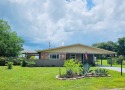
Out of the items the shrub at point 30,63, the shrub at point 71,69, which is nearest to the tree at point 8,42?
the shrub at point 30,63

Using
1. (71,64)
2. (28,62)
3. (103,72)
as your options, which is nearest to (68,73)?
(71,64)

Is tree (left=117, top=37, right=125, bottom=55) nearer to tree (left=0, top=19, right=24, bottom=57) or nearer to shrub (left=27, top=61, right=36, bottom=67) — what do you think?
tree (left=0, top=19, right=24, bottom=57)

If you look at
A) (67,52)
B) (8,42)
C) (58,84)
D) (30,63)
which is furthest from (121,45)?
(58,84)

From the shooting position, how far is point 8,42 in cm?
6456

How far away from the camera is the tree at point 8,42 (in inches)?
2441

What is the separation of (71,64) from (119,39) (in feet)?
306

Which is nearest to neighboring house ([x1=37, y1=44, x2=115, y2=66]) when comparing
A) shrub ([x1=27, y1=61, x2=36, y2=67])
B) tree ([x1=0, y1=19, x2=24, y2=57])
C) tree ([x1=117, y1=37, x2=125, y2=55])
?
shrub ([x1=27, y1=61, x2=36, y2=67])

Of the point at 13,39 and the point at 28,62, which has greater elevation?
the point at 13,39

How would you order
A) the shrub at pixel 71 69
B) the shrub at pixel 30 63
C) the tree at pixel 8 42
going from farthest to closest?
the tree at pixel 8 42 → the shrub at pixel 30 63 → the shrub at pixel 71 69

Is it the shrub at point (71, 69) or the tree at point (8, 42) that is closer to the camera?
the shrub at point (71, 69)

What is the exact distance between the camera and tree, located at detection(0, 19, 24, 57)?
62000 millimetres

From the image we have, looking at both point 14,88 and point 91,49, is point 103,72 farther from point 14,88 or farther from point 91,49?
point 91,49

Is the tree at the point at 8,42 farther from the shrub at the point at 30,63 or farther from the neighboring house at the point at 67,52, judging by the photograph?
the shrub at the point at 30,63

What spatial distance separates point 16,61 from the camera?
4384cm
